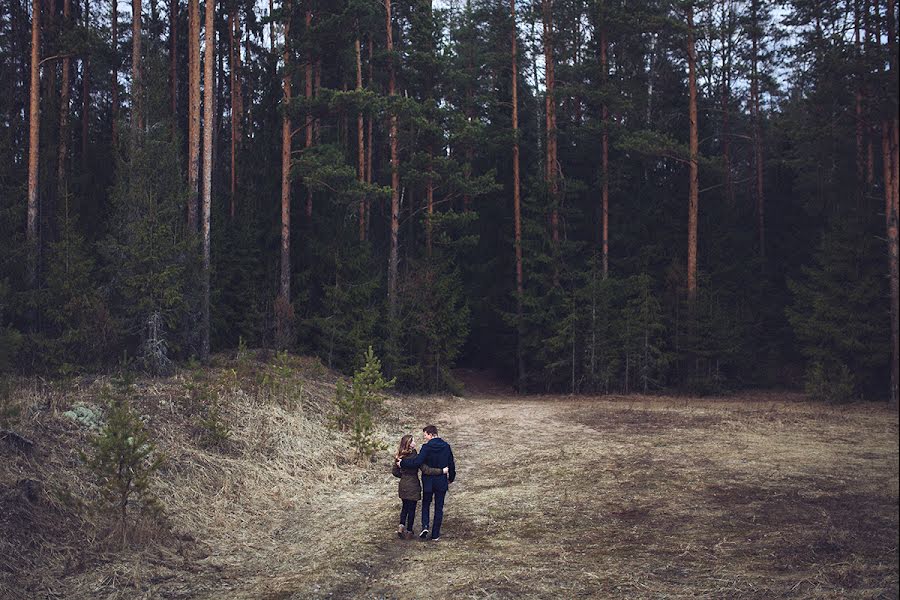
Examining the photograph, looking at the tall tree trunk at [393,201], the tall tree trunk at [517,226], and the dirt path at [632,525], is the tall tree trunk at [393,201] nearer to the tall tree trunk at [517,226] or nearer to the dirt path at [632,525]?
the tall tree trunk at [517,226]

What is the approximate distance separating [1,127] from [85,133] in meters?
9.56

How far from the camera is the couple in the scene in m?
9.24

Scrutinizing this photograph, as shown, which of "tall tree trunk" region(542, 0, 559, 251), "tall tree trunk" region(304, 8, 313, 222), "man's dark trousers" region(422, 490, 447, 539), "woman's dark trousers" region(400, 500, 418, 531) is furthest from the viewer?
"tall tree trunk" region(542, 0, 559, 251)

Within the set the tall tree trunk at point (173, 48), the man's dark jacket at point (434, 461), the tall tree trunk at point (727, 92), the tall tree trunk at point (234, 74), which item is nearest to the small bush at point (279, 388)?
the man's dark jacket at point (434, 461)

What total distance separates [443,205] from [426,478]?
1124 inches

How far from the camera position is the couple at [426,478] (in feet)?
30.3

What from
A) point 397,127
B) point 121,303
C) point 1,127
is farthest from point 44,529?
point 397,127

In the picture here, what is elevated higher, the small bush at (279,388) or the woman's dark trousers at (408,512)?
the small bush at (279,388)

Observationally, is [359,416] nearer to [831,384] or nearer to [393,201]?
[393,201]

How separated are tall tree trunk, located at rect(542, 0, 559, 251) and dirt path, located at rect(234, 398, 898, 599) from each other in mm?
14901

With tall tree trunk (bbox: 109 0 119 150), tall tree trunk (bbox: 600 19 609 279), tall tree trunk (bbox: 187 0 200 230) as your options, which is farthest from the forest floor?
tall tree trunk (bbox: 109 0 119 150)

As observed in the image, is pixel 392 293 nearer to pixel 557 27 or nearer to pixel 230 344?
pixel 230 344

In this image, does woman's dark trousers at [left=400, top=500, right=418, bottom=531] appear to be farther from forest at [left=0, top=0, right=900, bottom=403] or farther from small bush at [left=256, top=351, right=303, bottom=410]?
forest at [left=0, top=0, right=900, bottom=403]

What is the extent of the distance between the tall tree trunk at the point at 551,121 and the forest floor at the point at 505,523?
15201mm
